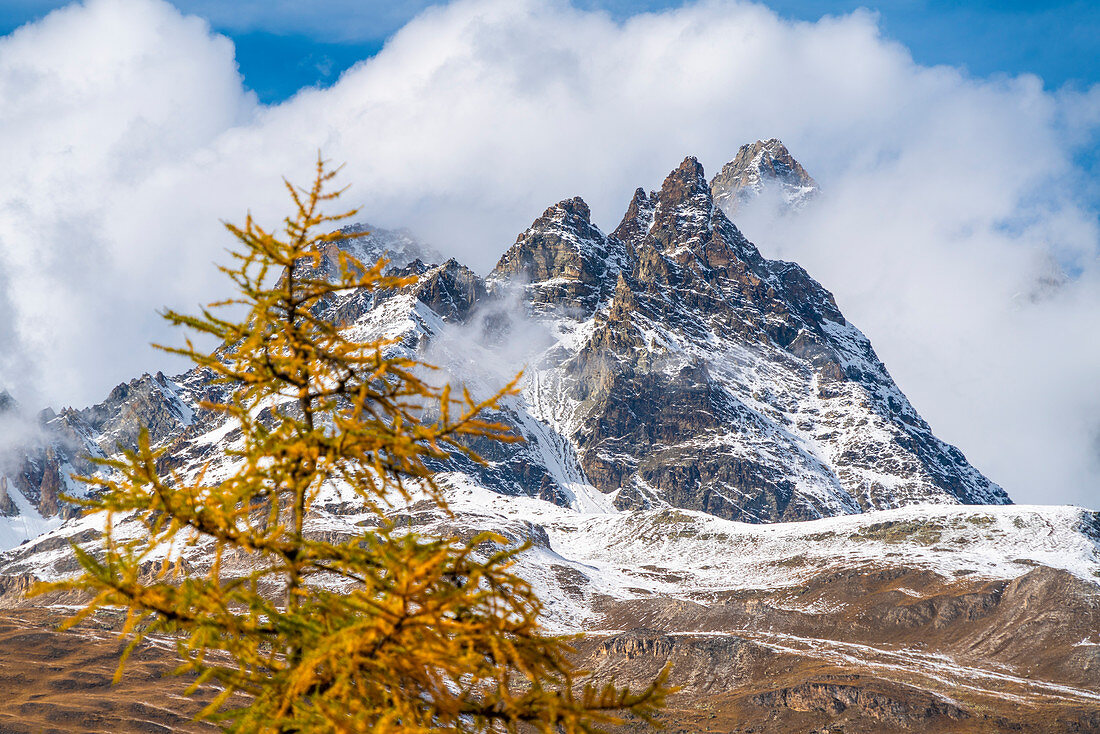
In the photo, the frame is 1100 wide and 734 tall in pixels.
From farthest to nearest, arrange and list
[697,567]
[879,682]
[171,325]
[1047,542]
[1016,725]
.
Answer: [697,567], [1047,542], [879,682], [1016,725], [171,325]

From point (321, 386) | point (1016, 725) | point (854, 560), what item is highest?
point (854, 560)

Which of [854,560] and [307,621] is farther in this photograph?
[854,560]

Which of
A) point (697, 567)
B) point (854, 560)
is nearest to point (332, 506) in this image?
point (697, 567)

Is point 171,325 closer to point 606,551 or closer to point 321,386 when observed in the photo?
point 321,386

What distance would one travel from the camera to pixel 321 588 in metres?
8.12

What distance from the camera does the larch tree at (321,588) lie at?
6.95 metres

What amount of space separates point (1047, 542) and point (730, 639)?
7331 cm

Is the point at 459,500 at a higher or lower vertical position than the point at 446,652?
higher

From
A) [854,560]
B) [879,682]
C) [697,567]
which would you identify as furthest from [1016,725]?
[697,567]

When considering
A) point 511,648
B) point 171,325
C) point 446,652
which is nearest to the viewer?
point 446,652

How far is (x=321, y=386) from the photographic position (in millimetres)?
8883

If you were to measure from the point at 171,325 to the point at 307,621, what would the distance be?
3547mm

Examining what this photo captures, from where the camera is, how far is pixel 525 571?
139875mm

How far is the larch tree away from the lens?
273 inches
